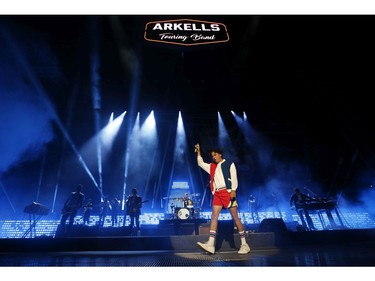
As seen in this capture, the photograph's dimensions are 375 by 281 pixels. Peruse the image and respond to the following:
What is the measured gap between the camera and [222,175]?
13.9 ft

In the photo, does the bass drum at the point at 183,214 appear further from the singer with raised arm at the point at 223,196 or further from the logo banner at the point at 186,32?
the logo banner at the point at 186,32

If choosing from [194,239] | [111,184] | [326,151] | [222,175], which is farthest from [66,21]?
[326,151]

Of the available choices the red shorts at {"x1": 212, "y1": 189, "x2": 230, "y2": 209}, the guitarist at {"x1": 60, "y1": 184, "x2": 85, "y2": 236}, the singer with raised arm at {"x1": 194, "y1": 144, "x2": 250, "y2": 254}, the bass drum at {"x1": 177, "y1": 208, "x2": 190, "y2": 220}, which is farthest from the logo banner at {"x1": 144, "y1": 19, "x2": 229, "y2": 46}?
the guitarist at {"x1": 60, "y1": 184, "x2": 85, "y2": 236}

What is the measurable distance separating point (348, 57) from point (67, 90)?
876 cm

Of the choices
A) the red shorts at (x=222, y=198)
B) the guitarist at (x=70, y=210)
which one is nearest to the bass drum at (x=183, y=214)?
the guitarist at (x=70, y=210)

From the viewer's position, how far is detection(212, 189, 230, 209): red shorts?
163 inches

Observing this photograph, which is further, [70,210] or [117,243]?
[70,210]

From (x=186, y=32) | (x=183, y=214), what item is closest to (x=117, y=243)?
(x=183, y=214)

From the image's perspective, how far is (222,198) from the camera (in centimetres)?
414

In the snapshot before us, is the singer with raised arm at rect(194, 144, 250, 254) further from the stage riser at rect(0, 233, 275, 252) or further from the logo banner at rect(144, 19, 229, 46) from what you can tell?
the logo banner at rect(144, 19, 229, 46)

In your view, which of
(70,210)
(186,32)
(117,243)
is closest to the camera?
(117,243)

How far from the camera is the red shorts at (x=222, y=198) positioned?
4133mm

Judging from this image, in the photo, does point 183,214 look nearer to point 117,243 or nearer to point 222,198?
point 117,243

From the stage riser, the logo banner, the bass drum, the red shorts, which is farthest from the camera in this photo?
the bass drum
